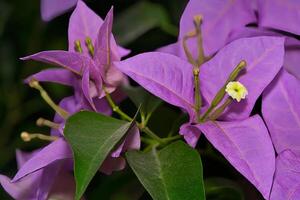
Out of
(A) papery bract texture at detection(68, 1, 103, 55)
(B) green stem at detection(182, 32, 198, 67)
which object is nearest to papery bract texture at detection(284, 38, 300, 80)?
(B) green stem at detection(182, 32, 198, 67)

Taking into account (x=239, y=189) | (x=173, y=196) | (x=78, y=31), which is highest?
(x=78, y=31)

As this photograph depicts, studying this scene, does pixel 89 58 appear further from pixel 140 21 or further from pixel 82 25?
pixel 140 21

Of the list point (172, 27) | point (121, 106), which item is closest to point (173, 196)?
point (121, 106)

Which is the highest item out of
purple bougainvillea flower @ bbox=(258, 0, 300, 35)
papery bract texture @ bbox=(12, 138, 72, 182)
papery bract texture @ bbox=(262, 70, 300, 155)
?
papery bract texture @ bbox=(12, 138, 72, 182)

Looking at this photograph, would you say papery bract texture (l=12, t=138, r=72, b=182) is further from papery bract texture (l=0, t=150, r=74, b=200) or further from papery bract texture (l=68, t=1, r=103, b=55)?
papery bract texture (l=68, t=1, r=103, b=55)

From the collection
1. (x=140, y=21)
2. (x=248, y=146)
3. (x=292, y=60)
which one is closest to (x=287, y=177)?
(x=248, y=146)

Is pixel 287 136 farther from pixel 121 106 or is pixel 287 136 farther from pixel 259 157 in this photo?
pixel 121 106
